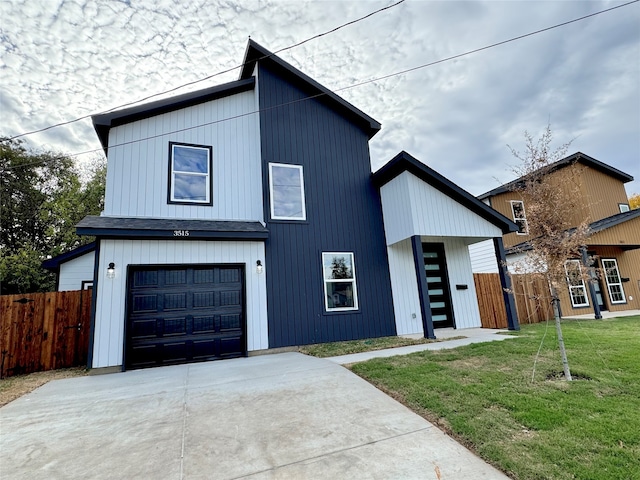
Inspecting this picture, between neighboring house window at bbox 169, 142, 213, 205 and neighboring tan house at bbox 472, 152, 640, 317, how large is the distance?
11.7 m

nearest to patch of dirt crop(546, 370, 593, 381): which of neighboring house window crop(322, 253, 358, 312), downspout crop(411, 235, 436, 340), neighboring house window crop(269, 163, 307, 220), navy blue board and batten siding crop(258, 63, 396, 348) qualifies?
downspout crop(411, 235, 436, 340)

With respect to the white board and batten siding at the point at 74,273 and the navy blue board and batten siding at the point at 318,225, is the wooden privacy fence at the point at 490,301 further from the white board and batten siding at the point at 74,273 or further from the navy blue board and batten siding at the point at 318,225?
the white board and batten siding at the point at 74,273

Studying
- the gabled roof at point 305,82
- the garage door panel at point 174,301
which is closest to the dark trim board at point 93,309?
the garage door panel at point 174,301

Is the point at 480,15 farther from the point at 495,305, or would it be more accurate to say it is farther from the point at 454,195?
the point at 495,305

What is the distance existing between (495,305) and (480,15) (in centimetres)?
830

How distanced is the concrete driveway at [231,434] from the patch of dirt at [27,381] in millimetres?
617

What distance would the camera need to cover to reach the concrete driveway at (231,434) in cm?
247

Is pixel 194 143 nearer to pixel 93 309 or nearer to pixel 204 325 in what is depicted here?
pixel 93 309

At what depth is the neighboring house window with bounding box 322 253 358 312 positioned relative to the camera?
841 cm

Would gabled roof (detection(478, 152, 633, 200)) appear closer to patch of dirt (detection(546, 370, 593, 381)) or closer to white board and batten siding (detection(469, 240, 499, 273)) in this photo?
white board and batten siding (detection(469, 240, 499, 273))

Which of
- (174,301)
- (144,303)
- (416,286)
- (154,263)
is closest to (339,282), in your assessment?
(416,286)

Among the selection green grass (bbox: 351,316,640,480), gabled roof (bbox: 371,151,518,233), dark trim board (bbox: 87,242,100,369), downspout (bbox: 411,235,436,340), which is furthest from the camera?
gabled roof (bbox: 371,151,518,233)

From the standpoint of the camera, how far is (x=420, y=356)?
222 inches

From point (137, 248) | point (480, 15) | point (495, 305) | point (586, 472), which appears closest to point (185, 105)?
point (137, 248)
